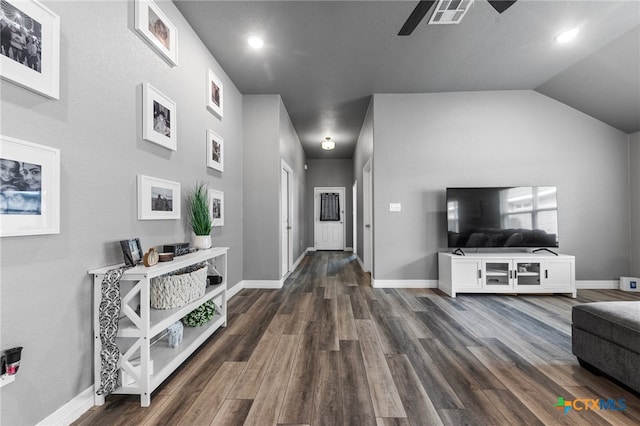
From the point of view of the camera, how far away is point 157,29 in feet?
6.64

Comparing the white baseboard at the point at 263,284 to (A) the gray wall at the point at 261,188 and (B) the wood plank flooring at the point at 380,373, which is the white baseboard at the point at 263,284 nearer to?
(A) the gray wall at the point at 261,188

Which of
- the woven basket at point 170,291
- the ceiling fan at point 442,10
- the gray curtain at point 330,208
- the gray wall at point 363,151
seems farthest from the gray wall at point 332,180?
the woven basket at point 170,291

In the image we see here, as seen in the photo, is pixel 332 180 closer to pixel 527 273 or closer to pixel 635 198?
pixel 527 273

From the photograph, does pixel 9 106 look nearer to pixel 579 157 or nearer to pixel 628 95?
pixel 628 95

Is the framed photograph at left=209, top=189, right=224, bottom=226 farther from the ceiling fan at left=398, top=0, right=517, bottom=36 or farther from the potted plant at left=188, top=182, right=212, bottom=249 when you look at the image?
the ceiling fan at left=398, top=0, right=517, bottom=36

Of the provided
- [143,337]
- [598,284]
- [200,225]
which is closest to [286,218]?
[200,225]

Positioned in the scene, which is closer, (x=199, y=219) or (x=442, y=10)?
(x=442, y=10)

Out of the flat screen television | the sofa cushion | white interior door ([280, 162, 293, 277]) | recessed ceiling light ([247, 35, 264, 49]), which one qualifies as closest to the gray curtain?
white interior door ([280, 162, 293, 277])

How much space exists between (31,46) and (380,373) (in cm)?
246

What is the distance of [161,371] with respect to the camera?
5.25ft

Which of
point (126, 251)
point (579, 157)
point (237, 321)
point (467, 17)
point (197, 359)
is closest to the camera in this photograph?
point (126, 251)

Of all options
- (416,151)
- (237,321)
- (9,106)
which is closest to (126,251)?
(9,106)

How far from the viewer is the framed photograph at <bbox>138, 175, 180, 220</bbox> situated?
1.84 metres

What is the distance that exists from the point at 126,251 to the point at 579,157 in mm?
5360
